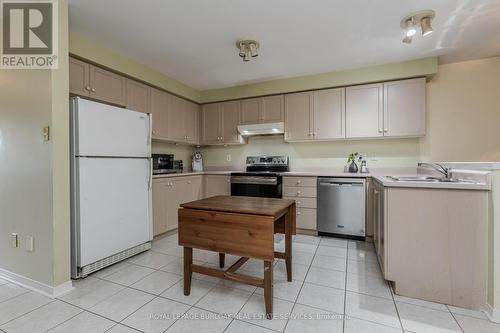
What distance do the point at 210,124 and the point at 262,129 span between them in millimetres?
1098

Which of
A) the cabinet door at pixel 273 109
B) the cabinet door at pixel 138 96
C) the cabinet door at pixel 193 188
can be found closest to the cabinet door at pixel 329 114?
the cabinet door at pixel 273 109

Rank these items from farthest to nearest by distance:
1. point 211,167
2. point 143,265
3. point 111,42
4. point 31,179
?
1. point 211,167
2. point 111,42
3. point 143,265
4. point 31,179

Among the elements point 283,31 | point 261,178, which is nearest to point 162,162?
point 261,178

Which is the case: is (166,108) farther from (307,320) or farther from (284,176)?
(307,320)

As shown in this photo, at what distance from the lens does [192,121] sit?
14.1ft

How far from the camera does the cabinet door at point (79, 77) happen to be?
2447 mm

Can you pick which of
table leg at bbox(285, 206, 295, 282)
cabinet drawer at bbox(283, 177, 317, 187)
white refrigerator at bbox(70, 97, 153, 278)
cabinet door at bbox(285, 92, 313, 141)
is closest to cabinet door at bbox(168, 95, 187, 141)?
white refrigerator at bbox(70, 97, 153, 278)

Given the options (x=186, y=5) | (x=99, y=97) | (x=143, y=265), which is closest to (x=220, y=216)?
(x=143, y=265)

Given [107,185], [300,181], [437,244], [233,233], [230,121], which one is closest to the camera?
[233,233]

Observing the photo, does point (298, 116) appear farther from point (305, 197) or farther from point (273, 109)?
point (305, 197)

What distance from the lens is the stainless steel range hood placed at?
3804 millimetres

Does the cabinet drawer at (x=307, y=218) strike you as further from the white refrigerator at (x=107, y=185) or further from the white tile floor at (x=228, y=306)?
the white refrigerator at (x=107, y=185)

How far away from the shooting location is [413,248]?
1813mm

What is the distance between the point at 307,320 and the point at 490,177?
159 cm
